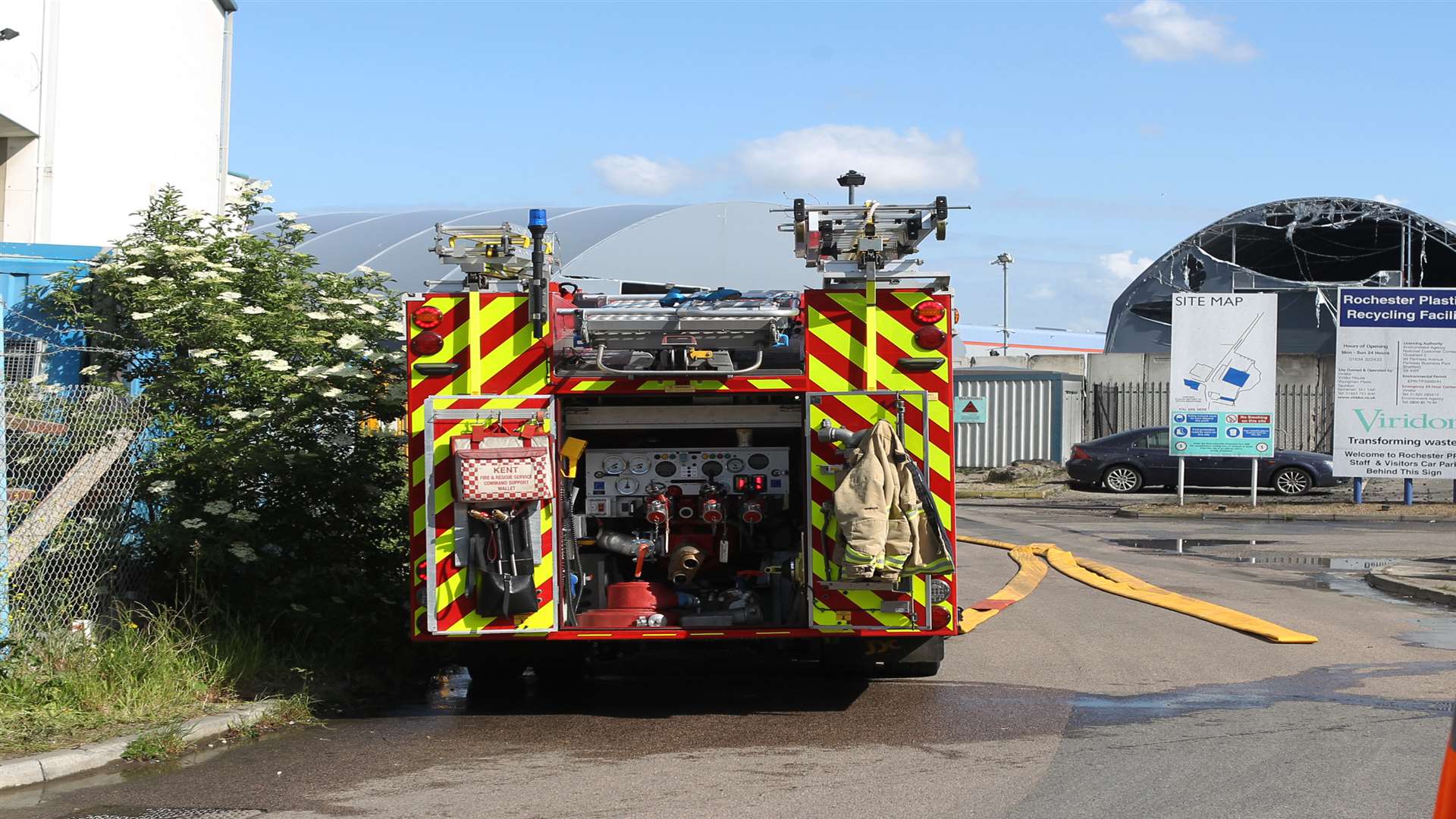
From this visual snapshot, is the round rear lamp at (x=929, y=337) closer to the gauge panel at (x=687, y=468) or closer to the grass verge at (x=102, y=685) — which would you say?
the gauge panel at (x=687, y=468)

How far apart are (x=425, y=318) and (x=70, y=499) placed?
264cm

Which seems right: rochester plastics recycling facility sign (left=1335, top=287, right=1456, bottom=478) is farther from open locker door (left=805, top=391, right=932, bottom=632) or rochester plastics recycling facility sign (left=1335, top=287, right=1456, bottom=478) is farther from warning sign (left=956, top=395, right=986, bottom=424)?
open locker door (left=805, top=391, right=932, bottom=632)

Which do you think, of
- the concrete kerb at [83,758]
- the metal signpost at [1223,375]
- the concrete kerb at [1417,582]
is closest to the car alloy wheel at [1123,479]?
the metal signpost at [1223,375]

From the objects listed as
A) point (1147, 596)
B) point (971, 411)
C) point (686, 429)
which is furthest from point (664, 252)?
point (686, 429)

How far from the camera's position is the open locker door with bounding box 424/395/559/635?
301 inches

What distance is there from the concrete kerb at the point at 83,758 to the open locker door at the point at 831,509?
315 cm

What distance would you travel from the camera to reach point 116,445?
9203 mm

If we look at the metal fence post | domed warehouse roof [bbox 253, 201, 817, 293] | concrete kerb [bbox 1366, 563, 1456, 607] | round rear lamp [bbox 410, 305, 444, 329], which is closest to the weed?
the metal fence post

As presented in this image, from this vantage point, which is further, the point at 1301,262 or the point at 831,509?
the point at 1301,262

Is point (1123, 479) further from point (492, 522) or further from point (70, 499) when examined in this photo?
point (70, 499)

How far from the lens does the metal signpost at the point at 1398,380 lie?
22000mm

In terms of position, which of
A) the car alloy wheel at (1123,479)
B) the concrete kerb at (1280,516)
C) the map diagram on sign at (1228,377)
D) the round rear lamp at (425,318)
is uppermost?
the map diagram on sign at (1228,377)

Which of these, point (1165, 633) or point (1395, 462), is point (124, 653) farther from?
point (1395, 462)

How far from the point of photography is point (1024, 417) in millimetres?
33969
